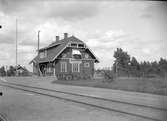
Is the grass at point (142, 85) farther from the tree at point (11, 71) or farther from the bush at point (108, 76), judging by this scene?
the tree at point (11, 71)

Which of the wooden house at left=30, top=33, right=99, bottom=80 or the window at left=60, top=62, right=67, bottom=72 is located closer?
the wooden house at left=30, top=33, right=99, bottom=80

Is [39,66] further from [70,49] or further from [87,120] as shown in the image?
[87,120]

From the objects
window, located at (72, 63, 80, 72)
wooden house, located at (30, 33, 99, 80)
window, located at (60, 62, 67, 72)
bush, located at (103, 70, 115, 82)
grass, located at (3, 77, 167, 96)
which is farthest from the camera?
window, located at (72, 63, 80, 72)

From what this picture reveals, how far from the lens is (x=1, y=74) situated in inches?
2333

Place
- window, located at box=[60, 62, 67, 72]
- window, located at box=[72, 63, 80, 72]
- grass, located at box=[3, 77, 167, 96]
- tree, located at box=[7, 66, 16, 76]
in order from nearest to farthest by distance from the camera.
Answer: grass, located at box=[3, 77, 167, 96] → window, located at box=[60, 62, 67, 72] → window, located at box=[72, 63, 80, 72] → tree, located at box=[7, 66, 16, 76]

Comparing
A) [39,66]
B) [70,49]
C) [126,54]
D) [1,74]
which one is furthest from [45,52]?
[126,54]

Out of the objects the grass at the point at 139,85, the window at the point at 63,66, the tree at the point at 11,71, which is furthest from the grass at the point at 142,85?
the tree at the point at 11,71

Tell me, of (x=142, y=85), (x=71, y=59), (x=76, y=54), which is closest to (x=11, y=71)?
(x=71, y=59)

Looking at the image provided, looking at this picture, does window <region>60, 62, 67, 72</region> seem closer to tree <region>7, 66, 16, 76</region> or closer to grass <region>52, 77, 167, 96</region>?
grass <region>52, 77, 167, 96</region>

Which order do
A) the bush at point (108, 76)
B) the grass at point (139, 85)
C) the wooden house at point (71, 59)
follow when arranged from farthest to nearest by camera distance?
1. the wooden house at point (71, 59)
2. the bush at point (108, 76)
3. the grass at point (139, 85)

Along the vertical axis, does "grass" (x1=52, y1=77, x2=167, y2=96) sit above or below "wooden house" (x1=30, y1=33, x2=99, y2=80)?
below

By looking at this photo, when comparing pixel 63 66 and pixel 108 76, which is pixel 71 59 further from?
pixel 108 76

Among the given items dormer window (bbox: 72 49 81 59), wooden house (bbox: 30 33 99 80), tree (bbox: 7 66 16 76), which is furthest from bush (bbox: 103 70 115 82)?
tree (bbox: 7 66 16 76)

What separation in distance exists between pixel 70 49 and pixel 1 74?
25210 millimetres
